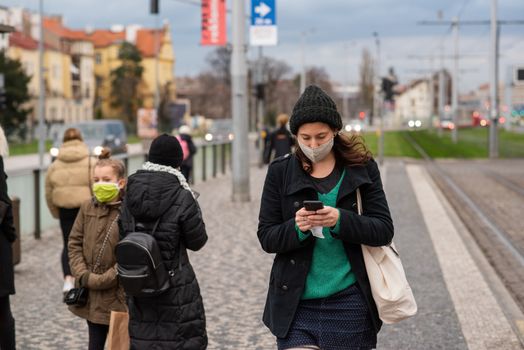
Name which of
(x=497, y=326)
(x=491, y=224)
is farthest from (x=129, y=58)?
(x=497, y=326)

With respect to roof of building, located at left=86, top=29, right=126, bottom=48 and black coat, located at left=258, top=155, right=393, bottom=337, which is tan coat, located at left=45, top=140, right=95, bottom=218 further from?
roof of building, located at left=86, top=29, right=126, bottom=48

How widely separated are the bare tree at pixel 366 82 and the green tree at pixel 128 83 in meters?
63.0

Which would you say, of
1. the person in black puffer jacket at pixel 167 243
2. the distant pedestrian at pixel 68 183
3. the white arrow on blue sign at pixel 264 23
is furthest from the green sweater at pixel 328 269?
the white arrow on blue sign at pixel 264 23

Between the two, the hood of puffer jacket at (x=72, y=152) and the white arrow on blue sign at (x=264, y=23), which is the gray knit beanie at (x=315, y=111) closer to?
the hood of puffer jacket at (x=72, y=152)

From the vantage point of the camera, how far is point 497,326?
8.08 m

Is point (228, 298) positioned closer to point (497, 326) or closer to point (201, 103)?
point (497, 326)

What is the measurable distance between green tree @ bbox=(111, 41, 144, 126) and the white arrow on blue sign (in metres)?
79.6

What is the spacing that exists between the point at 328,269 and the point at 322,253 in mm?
66

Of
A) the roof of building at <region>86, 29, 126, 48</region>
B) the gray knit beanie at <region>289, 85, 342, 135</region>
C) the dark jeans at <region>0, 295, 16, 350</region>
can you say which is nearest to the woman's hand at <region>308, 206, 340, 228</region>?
the gray knit beanie at <region>289, 85, 342, 135</region>

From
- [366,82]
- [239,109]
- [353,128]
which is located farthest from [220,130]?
[366,82]

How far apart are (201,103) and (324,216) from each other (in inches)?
5158

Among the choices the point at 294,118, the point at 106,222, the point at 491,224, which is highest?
the point at 294,118

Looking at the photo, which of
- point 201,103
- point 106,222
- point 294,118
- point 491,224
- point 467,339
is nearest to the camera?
point 294,118

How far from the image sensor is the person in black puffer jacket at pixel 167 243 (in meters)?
5.14
